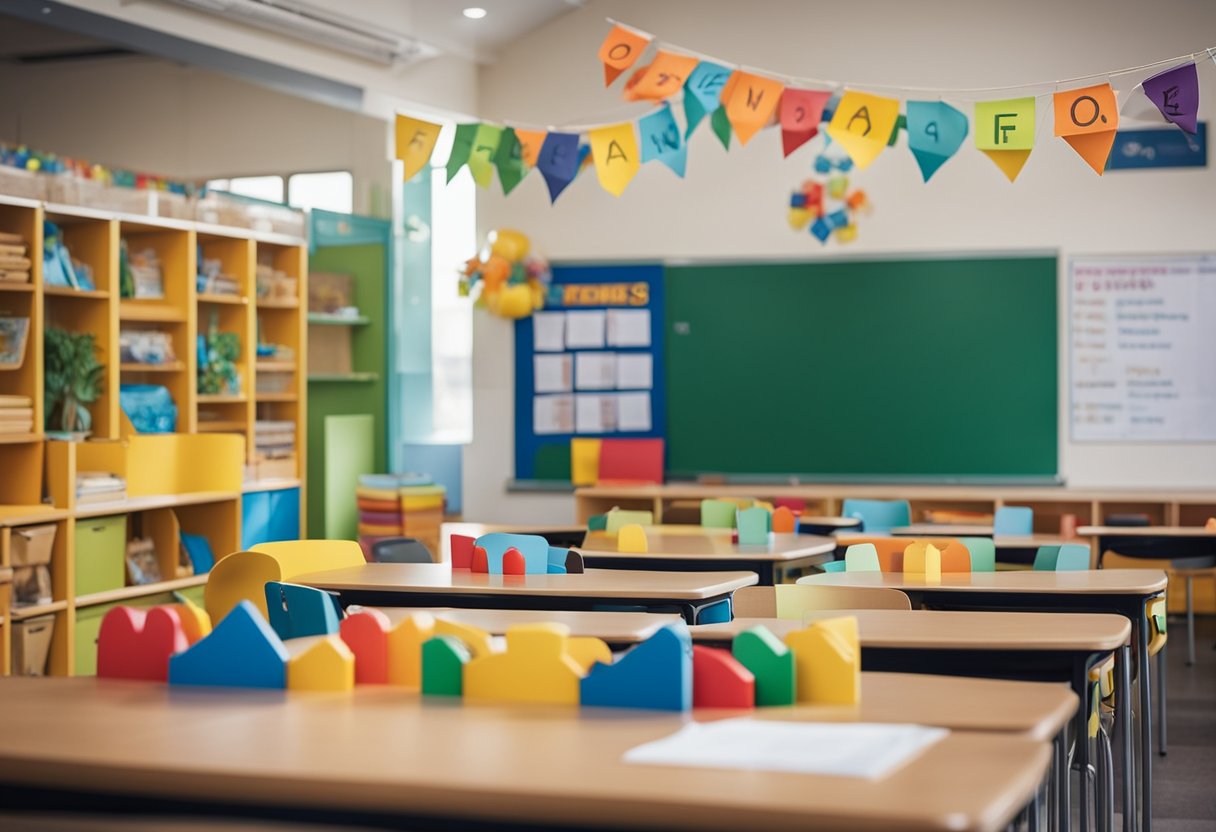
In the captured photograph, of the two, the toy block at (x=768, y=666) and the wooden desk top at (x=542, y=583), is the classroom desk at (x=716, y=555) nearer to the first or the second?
the wooden desk top at (x=542, y=583)

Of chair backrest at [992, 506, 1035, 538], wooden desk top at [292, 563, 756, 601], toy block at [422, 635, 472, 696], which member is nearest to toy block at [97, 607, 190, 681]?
toy block at [422, 635, 472, 696]

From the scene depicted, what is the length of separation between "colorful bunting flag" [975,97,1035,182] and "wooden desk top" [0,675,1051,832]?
151 inches

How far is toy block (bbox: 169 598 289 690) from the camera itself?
2.48 metres

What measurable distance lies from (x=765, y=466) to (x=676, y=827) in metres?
7.45

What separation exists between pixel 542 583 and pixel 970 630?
1.45 m

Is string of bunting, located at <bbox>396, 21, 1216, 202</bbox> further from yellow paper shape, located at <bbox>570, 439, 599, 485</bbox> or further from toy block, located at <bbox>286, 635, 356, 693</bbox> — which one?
toy block, located at <bbox>286, 635, 356, 693</bbox>

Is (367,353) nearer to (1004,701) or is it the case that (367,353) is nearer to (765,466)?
(765,466)

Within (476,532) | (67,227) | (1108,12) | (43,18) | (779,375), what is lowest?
(476,532)

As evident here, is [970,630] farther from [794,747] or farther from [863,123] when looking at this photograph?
[863,123]

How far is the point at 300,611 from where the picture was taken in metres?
3.24

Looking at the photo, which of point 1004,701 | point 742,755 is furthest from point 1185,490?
point 742,755

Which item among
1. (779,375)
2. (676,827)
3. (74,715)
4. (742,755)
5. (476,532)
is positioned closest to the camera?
(676,827)

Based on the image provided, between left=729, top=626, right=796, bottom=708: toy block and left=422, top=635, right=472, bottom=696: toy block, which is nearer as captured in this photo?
left=729, top=626, right=796, bottom=708: toy block

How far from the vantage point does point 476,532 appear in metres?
6.33
